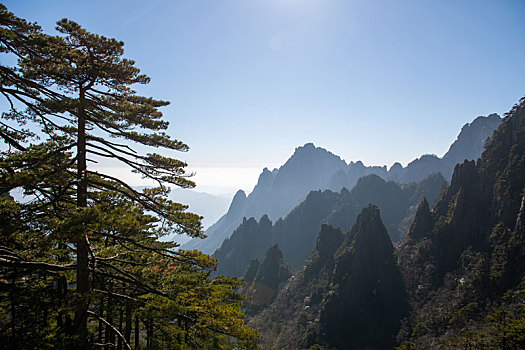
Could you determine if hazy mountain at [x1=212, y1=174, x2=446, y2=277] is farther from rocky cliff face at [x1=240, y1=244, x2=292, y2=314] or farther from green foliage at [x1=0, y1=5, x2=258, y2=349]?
green foliage at [x1=0, y1=5, x2=258, y2=349]

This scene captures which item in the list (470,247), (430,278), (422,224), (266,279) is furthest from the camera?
(266,279)

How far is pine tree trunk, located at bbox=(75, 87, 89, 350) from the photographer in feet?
20.7

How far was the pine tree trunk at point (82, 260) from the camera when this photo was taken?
6297 millimetres

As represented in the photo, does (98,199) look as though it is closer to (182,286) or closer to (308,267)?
(182,286)

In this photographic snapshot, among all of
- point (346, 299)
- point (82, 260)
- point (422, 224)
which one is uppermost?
point (82, 260)

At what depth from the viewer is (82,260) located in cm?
671

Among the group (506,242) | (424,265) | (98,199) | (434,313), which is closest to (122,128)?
(98,199)

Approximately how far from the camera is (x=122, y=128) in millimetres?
8109

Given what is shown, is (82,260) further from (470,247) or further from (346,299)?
(470,247)

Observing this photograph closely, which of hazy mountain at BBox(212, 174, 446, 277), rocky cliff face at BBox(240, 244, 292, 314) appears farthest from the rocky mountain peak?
hazy mountain at BBox(212, 174, 446, 277)

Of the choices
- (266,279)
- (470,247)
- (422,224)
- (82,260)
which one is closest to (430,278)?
(470,247)

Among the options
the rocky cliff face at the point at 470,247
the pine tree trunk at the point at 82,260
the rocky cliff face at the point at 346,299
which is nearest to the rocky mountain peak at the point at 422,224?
the rocky cliff face at the point at 470,247

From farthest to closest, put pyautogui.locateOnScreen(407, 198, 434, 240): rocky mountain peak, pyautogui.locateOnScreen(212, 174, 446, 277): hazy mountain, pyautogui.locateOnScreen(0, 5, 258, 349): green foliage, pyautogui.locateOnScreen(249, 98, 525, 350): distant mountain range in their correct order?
pyautogui.locateOnScreen(212, 174, 446, 277): hazy mountain < pyautogui.locateOnScreen(407, 198, 434, 240): rocky mountain peak < pyautogui.locateOnScreen(249, 98, 525, 350): distant mountain range < pyautogui.locateOnScreen(0, 5, 258, 349): green foliage

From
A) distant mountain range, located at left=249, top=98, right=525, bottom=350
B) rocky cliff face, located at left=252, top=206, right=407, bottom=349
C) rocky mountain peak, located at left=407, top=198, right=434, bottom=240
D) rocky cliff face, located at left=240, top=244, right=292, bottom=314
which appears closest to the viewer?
distant mountain range, located at left=249, top=98, right=525, bottom=350
